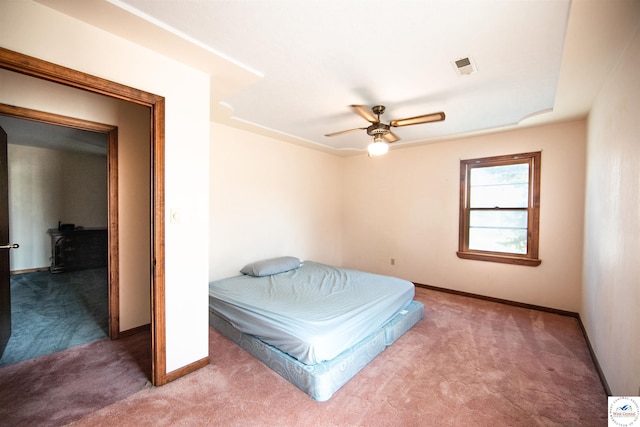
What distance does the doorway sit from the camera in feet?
10.9

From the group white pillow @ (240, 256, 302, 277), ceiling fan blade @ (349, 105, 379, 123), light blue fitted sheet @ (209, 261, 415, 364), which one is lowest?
light blue fitted sheet @ (209, 261, 415, 364)

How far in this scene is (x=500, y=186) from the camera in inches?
156

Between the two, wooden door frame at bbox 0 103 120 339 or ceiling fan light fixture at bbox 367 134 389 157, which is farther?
ceiling fan light fixture at bbox 367 134 389 157

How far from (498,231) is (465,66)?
2809 mm

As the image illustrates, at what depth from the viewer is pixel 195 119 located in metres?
2.16

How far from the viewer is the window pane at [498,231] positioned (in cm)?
382

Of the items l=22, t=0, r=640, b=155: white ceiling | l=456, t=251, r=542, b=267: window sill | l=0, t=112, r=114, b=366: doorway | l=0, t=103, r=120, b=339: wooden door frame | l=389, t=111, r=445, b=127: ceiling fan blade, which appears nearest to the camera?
l=22, t=0, r=640, b=155: white ceiling

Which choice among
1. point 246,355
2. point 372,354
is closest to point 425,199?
point 372,354

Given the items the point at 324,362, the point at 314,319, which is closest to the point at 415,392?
the point at 324,362

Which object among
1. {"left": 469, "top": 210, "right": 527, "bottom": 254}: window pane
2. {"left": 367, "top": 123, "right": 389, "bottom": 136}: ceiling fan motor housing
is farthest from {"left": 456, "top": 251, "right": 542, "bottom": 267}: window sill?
{"left": 367, "top": 123, "right": 389, "bottom": 136}: ceiling fan motor housing

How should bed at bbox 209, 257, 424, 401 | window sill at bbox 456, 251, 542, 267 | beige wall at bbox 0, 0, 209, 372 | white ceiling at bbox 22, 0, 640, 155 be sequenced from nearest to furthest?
1. white ceiling at bbox 22, 0, 640, 155
2. beige wall at bbox 0, 0, 209, 372
3. bed at bbox 209, 257, 424, 401
4. window sill at bbox 456, 251, 542, 267

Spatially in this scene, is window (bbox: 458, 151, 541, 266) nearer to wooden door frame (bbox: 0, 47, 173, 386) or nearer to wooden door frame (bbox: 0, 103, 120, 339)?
wooden door frame (bbox: 0, 47, 173, 386)

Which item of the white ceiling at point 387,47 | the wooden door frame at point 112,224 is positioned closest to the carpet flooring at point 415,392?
the wooden door frame at point 112,224

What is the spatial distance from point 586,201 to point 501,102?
1.59 meters
